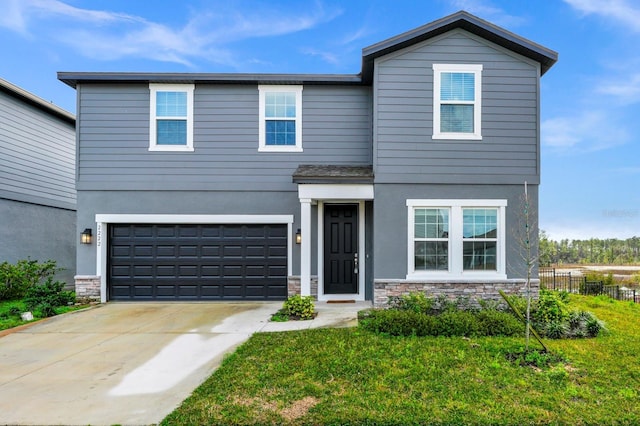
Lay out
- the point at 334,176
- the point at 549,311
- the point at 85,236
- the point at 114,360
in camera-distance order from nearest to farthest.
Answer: the point at 114,360 → the point at 549,311 → the point at 334,176 → the point at 85,236

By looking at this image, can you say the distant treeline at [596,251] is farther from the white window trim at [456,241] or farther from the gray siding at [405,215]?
the white window trim at [456,241]

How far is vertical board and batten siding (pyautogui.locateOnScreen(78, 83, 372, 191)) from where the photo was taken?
352 inches

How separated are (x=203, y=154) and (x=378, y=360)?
6667mm

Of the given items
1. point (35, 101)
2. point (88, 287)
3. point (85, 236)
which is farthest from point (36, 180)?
point (88, 287)

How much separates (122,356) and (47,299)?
13.7ft

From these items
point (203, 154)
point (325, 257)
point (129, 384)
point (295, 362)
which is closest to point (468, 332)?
point (295, 362)

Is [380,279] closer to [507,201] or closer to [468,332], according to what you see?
[468,332]

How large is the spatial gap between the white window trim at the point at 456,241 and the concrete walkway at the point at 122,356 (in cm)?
172

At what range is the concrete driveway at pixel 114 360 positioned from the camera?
3662 mm

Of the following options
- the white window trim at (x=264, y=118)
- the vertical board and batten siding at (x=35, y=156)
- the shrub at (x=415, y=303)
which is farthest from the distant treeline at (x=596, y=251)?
the vertical board and batten siding at (x=35, y=156)

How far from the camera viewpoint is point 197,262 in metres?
9.05

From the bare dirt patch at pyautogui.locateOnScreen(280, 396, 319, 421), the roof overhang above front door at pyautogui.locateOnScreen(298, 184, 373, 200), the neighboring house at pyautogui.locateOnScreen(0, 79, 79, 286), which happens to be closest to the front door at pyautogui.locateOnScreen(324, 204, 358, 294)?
the roof overhang above front door at pyautogui.locateOnScreen(298, 184, 373, 200)

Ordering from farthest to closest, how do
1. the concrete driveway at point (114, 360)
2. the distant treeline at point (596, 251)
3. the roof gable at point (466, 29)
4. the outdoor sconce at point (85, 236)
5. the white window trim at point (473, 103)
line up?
the distant treeline at point (596, 251) → the outdoor sconce at point (85, 236) → the white window trim at point (473, 103) → the roof gable at point (466, 29) → the concrete driveway at point (114, 360)

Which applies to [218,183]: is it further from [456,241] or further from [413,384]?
[413,384]
